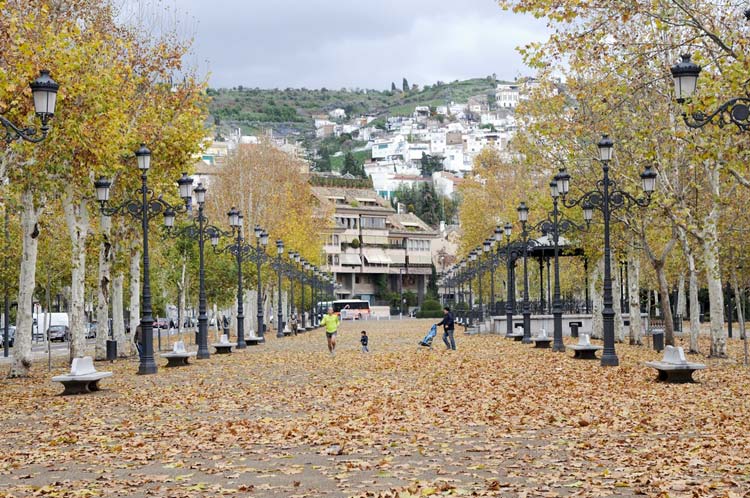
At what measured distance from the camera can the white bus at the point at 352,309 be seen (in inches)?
4385

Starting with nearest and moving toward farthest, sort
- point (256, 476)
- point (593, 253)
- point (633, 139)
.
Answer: point (256, 476), point (633, 139), point (593, 253)

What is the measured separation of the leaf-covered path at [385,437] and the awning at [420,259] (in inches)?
4426

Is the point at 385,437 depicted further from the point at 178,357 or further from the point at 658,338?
the point at 658,338

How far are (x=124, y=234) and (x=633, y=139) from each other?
59.2 ft

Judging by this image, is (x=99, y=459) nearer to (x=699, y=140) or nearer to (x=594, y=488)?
(x=594, y=488)

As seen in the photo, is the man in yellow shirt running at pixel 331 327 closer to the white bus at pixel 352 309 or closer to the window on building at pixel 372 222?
the white bus at pixel 352 309

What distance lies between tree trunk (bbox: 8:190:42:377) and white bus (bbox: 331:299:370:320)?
82.6m

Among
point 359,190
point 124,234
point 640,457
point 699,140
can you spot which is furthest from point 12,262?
point 359,190

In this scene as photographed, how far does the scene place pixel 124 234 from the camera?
37.9 m

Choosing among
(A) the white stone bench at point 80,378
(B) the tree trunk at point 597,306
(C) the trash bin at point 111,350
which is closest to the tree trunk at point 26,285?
(A) the white stone bench at point 80,378

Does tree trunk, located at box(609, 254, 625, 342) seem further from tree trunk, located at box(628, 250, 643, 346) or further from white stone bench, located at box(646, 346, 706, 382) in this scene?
white stone bench, located at box(646, 346, 706, 382)

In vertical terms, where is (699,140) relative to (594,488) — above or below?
above

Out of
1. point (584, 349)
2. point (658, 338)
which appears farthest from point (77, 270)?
point (658, 338)

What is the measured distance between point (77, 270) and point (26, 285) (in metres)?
4.52
